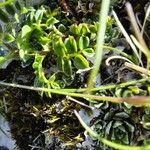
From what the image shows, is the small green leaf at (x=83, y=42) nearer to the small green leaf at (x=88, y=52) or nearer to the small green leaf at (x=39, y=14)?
the small green leaf at (x=88, y=52)

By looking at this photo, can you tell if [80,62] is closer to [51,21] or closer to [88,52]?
[88,52]

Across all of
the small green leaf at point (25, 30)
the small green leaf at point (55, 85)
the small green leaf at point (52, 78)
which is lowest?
the small green leaf at point (55, 85)

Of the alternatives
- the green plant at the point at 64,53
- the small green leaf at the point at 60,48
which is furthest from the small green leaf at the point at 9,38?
the small green leaf at the point at 60,48

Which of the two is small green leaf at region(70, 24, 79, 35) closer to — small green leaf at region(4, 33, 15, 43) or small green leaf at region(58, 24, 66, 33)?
small green leaf at region(58, 24, 66, 33)

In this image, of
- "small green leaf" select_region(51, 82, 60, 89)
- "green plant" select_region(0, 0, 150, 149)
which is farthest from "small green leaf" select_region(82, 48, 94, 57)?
"small green leaf" select_region(51, 82, 60, 89)

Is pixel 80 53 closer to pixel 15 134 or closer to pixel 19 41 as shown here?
pixel 19 41

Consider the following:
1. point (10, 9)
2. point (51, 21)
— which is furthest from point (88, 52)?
point (10, 9)
